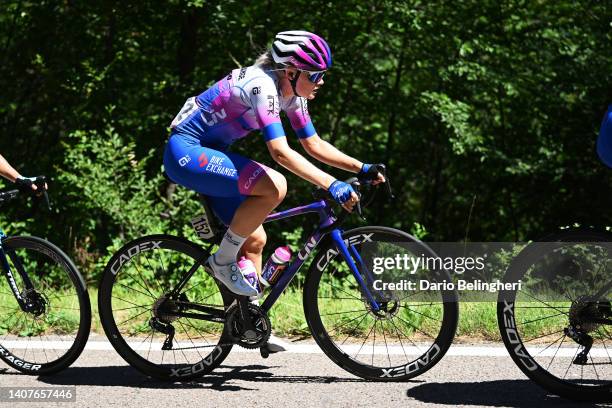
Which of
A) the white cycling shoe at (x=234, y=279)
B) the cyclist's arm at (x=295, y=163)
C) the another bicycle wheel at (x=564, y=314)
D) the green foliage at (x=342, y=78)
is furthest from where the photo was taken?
the green foliage at (x=342, y=78)

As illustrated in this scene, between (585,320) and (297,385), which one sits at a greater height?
(585,320)

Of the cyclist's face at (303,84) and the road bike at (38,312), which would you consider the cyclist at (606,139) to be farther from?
the road bike at (38,312)

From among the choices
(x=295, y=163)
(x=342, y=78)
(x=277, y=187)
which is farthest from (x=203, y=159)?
(x=342, y=78)

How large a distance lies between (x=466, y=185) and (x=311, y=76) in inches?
580

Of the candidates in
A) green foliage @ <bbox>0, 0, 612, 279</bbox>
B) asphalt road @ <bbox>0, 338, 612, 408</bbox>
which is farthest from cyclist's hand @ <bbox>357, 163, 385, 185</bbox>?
green foliage @ <bbox>0, 0, 612, 279</bbox>

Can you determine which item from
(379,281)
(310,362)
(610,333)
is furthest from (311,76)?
(610,333)

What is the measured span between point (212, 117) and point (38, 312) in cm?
160

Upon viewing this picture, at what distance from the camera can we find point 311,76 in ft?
16.5

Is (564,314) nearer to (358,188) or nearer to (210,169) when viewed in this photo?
(358,188)

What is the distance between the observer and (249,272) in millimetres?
5242

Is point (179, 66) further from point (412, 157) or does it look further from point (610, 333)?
point (610, 333)

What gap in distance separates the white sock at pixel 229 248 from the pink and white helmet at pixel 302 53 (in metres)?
0.99

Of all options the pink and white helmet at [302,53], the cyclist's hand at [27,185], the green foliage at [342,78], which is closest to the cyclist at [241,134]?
the pink and white helmet at [302,53]

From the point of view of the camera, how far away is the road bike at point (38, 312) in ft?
17.6
